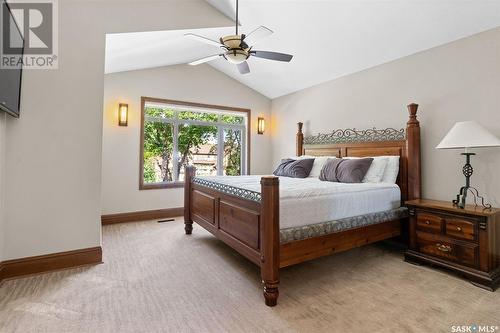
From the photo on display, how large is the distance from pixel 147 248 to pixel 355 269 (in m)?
2.52

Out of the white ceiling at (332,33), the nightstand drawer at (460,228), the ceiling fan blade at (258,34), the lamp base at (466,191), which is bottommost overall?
the nightstand drawer at (460,228)

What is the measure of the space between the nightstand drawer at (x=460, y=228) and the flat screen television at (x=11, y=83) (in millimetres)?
4169

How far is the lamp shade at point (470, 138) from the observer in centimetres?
236

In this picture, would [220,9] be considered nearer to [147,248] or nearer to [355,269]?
[147,248]

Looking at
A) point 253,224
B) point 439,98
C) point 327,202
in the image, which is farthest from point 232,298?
point 439,98

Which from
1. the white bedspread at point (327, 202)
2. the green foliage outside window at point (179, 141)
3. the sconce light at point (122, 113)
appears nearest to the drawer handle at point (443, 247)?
the white bedspread at point (327, 202)

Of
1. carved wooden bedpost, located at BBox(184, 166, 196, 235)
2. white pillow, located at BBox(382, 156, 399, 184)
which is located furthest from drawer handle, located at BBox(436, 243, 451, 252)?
carved wooden bedpost, located at BBox(184, 166, 196, 235)

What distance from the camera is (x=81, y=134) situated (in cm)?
267

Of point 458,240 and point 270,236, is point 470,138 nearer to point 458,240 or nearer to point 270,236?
point 458,240

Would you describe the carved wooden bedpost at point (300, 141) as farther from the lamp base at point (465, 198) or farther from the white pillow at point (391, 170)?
the lamp base at point (465, 198)

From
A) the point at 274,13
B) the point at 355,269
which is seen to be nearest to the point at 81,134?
the point at 274,13

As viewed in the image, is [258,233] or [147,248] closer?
[258,233]

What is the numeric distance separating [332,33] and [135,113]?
11.6ft

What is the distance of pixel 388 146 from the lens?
140 inches
